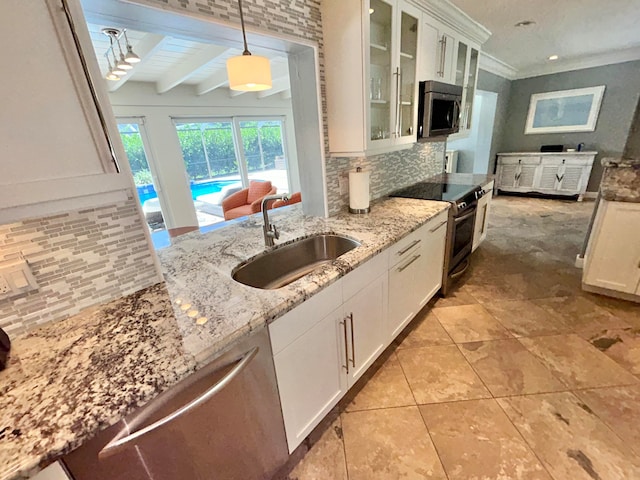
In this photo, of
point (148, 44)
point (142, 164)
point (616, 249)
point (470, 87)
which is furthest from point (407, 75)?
point (142, 164)

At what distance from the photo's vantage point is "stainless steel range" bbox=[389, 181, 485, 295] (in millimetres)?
2311

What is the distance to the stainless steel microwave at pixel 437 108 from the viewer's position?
7.23ft

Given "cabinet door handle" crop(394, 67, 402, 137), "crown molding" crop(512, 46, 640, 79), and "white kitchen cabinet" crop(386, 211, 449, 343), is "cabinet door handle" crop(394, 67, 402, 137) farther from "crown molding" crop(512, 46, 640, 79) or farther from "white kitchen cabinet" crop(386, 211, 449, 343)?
"crown molding" crop(512, 46, 640, 79)

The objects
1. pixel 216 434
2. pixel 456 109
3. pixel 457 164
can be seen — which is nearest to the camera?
pixel 216 434

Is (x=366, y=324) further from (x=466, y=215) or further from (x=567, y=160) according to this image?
(x=567, y=160)

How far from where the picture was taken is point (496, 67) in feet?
15.9

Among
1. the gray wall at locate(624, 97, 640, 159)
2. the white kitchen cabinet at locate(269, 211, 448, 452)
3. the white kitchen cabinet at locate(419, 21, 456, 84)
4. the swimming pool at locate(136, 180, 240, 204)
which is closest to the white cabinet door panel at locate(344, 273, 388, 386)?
the white kitchen cabinet at locate(269, 211, 448, 452)

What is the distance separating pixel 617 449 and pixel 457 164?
5.76m

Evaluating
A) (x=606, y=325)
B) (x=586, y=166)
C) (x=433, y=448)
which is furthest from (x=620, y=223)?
A: (x=586, y=166)

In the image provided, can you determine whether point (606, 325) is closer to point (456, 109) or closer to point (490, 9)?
point (456, 109)

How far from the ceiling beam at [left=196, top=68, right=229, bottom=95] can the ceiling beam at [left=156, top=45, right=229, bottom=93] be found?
0.58m

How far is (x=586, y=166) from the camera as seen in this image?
5055 millimetres

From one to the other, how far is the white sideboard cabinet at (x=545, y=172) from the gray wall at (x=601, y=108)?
305 millimetres

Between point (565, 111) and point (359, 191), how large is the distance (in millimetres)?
5907
